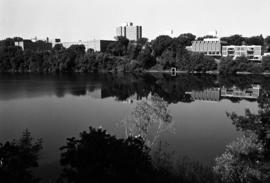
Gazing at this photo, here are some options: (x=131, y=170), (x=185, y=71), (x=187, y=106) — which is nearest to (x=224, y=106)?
(x=187, y=106)

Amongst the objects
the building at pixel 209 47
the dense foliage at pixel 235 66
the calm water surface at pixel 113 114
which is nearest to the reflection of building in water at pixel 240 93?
the calm water surface at pixel 113 114

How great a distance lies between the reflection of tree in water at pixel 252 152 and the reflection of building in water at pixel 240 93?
49.8 feet

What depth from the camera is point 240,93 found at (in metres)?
21.0

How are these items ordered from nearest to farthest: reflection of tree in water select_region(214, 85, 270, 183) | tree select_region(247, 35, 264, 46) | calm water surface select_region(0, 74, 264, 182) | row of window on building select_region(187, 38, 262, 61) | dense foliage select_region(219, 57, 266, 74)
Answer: reflection of tree in water select_region(214, 85, 270, 183), calm water surface select_region(0, 74, 264, 182), dense foliage select_region(219, 57, 266, 74), row of window on building select_region(187, 38, 262, 61), tree select_region(247, 35, 264, 46)

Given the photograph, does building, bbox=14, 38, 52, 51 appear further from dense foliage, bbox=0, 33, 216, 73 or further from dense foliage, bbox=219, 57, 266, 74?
dense foliage, bbox=219, 57, 266, 74

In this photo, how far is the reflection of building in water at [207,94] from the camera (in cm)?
1887

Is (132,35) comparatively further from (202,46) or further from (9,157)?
(9,157)

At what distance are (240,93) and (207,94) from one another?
2.31 m

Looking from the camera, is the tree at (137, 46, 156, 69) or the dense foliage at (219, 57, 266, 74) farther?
the tree at (137, 46, 156, 69)

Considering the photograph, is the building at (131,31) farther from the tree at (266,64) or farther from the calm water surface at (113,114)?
the calm water surface at (113,114)

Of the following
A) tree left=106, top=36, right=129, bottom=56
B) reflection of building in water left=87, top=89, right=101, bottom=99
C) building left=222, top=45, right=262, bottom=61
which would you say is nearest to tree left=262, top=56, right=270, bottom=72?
building left=222, top=45, right=262, bottom=61

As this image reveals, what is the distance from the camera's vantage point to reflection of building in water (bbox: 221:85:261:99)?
19734mm

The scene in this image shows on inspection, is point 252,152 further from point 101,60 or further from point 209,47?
point 209,47

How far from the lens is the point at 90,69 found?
138 ft
